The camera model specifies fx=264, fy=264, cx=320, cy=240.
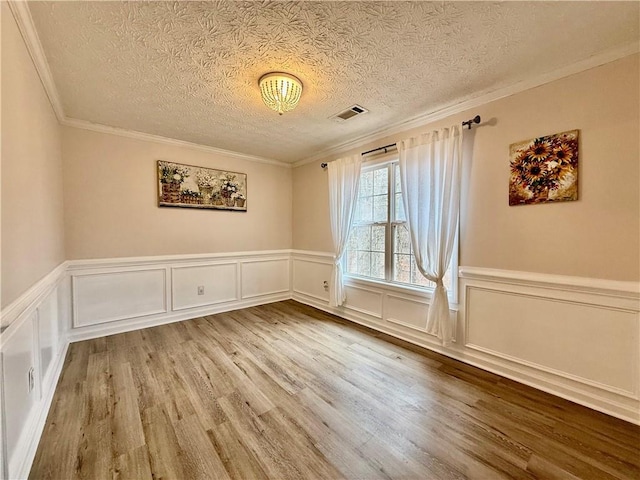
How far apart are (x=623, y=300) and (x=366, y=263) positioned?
7.35 ft

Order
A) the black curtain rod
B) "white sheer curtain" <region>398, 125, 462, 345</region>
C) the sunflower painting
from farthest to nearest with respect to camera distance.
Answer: "white sheer curtain" <region>398, 125, 462, 345</region>
the black curtain rod
the sunflower painting

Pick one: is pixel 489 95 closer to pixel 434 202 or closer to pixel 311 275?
pixel 434 202

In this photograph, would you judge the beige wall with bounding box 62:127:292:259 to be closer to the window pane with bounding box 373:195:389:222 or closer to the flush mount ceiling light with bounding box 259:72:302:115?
the window pane with bounding box 373:195:389:222

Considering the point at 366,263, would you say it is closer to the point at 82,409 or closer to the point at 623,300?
the point at 623,300

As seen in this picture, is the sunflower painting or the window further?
the window

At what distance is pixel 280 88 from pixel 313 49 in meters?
0.39

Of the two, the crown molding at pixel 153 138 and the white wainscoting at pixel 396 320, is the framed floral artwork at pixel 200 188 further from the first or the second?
the white wainscoting at pixel 396 320

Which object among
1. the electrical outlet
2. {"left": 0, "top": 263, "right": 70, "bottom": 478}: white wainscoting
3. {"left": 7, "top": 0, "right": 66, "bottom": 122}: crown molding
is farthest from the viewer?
the electrical outlet

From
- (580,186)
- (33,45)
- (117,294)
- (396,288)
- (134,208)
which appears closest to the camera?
(33,45)

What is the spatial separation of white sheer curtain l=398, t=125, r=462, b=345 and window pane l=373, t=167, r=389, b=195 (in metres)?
0.40

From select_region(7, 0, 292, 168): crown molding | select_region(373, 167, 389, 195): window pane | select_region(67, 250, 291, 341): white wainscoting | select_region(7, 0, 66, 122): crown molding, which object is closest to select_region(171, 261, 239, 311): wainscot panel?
select_region(67, 250, 291, 341): white wainscoting

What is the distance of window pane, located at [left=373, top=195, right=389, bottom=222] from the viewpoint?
3243mm

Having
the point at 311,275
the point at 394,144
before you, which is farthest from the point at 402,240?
the point at 311,275

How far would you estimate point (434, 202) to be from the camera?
2588 mm
